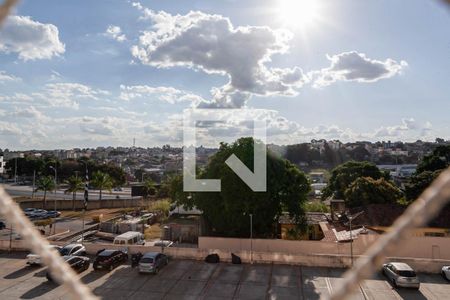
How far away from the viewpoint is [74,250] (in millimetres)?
20062

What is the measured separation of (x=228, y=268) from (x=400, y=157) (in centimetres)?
13191

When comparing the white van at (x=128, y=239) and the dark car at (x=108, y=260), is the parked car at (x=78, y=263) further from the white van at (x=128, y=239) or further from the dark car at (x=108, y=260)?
the white van at (x=128, y=239)

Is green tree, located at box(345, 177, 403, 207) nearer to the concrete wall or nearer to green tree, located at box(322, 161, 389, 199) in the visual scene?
green tree, located at box(322, 161, 389, 199)

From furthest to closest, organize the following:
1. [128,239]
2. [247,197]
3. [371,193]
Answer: [371,193]
[247,197]
[128,239]

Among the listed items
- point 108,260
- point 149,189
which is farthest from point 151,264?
point 149,189

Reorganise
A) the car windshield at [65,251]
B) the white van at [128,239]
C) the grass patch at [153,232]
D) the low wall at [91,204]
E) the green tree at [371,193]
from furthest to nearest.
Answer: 1. the low wall at [91,204]
2. the green tree at [371,193]
3. the grass patch at [153,232]
4. the white van at [128,239]
5. the car windshield at [65,251]

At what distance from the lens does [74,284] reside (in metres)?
1.02

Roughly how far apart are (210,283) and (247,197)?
Result: 7.89 meters

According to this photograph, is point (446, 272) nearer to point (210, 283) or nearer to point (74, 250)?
point (210, 283)

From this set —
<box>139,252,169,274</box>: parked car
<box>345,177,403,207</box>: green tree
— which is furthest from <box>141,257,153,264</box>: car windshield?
<box>345,177,403,207</box>: green tree

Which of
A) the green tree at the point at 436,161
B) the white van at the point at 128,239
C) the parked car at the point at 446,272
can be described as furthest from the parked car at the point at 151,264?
the green tree at the point at 436,161

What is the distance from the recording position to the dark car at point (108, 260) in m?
17.9

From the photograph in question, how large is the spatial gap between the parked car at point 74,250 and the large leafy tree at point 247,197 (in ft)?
26.2

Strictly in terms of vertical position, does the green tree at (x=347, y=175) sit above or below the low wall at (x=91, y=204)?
above
